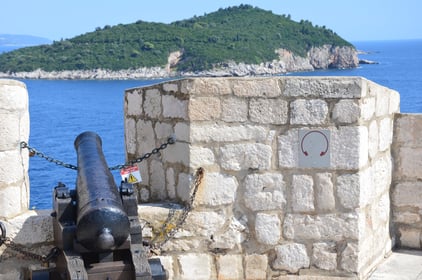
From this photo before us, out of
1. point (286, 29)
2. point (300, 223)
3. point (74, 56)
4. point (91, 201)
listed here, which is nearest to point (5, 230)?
point (91, 201)

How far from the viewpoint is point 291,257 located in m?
4.65

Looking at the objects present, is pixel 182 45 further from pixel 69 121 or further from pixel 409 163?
pixel 409 163

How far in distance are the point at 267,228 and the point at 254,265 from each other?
25cm

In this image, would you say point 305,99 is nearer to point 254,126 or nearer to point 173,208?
point 254,126

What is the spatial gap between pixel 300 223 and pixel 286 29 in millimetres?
109186

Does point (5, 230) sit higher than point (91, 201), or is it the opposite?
point (91, 201)

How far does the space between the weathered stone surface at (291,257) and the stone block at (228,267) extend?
25 cm

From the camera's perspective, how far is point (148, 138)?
500 centimetres

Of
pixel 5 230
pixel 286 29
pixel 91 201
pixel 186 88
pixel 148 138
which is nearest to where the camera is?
pixel 91 201

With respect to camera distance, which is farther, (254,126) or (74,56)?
(74,56)

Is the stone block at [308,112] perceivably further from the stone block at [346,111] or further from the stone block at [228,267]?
the stone block at [228,267]

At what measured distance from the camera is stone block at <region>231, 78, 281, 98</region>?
452 cm

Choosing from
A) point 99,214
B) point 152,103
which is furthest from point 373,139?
point 99,214

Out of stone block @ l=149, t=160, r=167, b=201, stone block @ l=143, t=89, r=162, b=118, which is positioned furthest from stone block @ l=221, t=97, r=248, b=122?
stone block @ l=149, t=160, r=167, b=201
